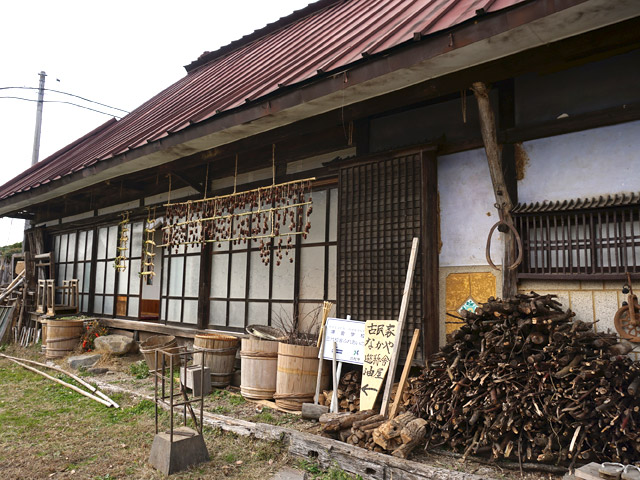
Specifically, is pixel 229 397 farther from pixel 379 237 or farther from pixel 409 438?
pixel 409 438

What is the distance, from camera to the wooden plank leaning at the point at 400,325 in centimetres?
440

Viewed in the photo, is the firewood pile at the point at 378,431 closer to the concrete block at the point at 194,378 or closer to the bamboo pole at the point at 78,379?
the concrete block at the point at 194,378

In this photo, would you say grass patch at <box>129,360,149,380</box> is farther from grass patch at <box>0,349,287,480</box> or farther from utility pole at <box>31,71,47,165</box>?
utility pole at <box>31,71,47,165</box>

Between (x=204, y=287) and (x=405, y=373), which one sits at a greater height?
(x=204, y=287)

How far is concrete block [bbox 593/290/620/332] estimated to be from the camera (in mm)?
3887

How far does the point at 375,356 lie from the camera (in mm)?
4734

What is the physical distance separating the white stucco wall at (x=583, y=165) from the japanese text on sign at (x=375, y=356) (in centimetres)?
187

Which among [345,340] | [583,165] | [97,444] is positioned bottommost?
[97,444]

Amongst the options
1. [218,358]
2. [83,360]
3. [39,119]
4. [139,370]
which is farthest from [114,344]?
[39,119]

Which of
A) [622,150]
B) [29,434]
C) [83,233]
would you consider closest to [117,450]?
[29,434]

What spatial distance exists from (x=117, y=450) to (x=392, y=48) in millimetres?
4357

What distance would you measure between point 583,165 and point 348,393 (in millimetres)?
A: 3226

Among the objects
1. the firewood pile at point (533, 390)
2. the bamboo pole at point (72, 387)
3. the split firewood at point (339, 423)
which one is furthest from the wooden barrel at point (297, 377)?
the bamboo pole at point (72, 387)

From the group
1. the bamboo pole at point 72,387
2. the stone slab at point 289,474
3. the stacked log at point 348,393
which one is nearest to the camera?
the stone slab at point 289,474
